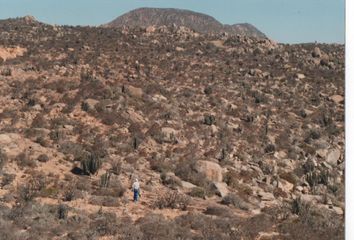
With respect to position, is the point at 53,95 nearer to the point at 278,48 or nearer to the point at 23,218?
the point at 23,218

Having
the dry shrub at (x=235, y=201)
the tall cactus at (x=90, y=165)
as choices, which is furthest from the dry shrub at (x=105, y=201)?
the dry shrub at (x=235, y=201)

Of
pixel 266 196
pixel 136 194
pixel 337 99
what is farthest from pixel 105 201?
pixel 337 99

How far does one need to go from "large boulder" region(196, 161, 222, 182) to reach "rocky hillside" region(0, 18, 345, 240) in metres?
0.06

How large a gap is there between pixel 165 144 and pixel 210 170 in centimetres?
333

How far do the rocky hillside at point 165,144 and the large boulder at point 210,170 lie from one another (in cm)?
6

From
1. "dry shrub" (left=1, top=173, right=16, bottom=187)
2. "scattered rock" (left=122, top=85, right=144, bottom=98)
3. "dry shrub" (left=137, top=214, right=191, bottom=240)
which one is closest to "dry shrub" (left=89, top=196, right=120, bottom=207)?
"dry shrub" (left=137, top=214, right=191, bottom=240)

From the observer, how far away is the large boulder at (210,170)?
1847 centimetres

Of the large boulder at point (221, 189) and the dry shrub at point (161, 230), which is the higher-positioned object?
the large boulder at point (221, 189)

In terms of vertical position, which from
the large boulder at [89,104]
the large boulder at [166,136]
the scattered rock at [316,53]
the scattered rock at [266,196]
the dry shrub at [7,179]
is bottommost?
the scattered rock at [266,196]

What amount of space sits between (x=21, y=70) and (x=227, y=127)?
1532 cm

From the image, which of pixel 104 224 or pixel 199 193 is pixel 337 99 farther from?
pixel 104 224

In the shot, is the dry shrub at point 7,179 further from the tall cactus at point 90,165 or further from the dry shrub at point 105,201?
the dry shrub at point 105,201

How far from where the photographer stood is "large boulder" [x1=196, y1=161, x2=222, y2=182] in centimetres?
1847

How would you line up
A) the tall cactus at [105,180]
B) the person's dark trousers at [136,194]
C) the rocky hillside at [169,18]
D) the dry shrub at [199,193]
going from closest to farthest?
the person's dark trousers at [136,194], the tall cactus at [105,180], the dry shrub at [199,193], the rocky hillside at [169,18]
